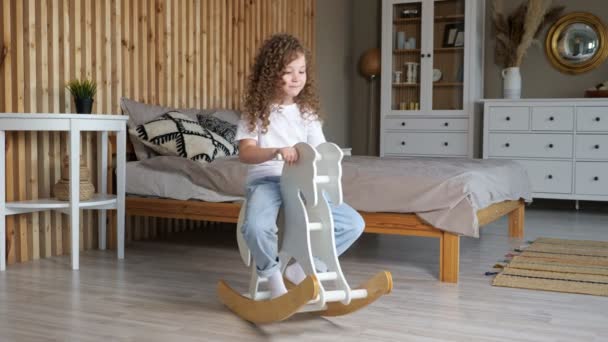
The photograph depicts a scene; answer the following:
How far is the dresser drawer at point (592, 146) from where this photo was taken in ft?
17.2

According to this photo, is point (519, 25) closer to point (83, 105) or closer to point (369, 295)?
point (83, 105)

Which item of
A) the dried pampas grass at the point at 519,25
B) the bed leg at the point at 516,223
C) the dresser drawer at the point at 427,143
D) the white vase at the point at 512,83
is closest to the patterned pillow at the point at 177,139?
the bed leg at the point at 516,223

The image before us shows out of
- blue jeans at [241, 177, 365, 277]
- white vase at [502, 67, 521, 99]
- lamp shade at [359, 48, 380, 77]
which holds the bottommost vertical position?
blue jeans at [241, 177, 365, 277]

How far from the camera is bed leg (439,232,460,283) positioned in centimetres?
296

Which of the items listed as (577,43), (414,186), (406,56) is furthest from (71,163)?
(577,43)

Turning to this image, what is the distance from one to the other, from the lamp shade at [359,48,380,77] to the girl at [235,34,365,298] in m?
4.09

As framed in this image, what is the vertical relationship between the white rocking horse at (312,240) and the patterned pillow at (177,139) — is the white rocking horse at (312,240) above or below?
below

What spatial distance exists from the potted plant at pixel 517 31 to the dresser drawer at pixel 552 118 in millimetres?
375

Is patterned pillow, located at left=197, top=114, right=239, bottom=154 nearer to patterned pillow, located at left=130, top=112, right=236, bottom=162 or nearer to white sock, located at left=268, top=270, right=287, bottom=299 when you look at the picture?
patterned pillow, located at left=130, top=112, right=236, bottom=162

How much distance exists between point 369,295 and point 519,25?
422 centimetres

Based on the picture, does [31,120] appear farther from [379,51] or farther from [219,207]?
[379,51]

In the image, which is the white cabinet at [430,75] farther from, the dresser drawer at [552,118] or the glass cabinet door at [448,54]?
the dresser drawer at [552,118]

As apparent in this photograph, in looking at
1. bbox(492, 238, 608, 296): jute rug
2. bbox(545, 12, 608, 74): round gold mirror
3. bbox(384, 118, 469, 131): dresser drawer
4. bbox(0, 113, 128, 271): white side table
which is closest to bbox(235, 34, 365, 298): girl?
bbox(492, 238, 608, 296): jute rug

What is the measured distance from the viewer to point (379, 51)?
6457mm
